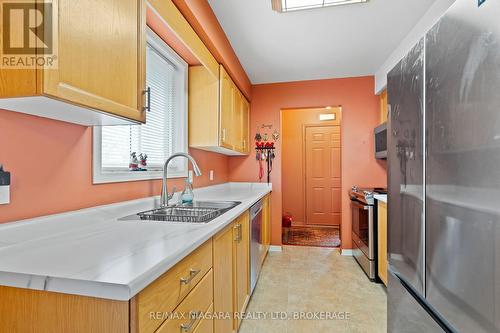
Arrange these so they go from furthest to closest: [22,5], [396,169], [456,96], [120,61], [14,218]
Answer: [396,169] → [120,61] → [14,218] → [456,96] → [22,5]

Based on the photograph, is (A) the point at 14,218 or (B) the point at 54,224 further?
(B) the point at 54,224

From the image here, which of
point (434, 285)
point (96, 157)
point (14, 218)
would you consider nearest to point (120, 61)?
point (96, 157)

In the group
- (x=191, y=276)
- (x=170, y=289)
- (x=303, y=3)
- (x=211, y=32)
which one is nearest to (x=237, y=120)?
(x=211, y=32)

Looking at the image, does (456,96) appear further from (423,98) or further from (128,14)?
(128,14)

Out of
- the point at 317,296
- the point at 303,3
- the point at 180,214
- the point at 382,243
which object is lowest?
the point at 317,296

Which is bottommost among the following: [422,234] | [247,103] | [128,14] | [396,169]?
[422,234]

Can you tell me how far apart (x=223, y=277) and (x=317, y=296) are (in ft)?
4.44

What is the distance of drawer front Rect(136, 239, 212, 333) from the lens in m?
0.66

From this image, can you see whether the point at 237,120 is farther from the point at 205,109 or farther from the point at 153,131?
the point at 153,131

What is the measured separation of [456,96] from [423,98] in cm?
19

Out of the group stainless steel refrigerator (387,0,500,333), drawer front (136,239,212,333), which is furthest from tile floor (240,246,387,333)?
drawer front (136,239,212,333)

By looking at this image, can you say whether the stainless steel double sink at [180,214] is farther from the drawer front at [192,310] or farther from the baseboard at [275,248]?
the baseboard at [275,248]

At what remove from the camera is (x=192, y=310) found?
3.13 feet

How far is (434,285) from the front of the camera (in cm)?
89
